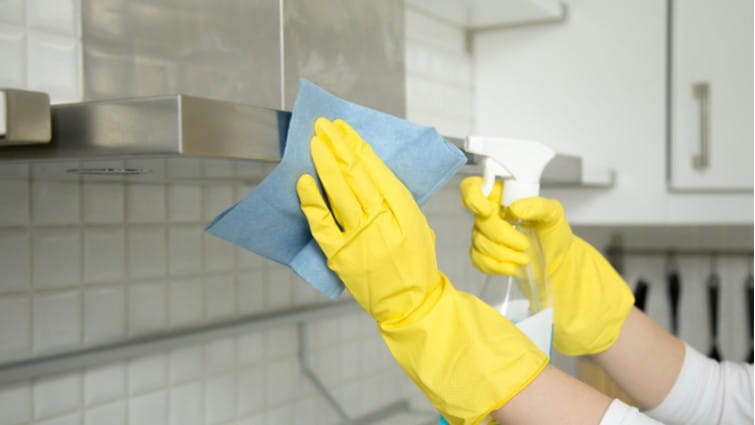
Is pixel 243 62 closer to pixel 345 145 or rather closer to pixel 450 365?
pixel 345 145

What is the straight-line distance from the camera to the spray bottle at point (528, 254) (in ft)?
2.84

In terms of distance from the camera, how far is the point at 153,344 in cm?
101

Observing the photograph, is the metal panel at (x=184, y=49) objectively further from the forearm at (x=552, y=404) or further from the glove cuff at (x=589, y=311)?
the glove cuff at (x=589, y=311)

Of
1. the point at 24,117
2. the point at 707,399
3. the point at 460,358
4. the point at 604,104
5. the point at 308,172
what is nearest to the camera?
the point at 24,117

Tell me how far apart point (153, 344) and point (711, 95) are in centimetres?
107

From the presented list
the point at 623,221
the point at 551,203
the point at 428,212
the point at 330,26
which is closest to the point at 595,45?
the point at 623,221

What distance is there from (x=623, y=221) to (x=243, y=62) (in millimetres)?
983

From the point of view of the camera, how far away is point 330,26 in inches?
35.0

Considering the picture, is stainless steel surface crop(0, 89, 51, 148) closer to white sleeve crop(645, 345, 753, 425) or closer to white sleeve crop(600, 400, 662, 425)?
white sleeve crop(600, 400, 662, 425)

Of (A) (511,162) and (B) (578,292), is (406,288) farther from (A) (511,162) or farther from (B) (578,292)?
(B) (578,292)

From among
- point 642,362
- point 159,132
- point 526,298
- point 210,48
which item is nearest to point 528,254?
point 526,298

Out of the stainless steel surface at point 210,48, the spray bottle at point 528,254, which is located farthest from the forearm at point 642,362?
the stainless steel surface at point 210,48

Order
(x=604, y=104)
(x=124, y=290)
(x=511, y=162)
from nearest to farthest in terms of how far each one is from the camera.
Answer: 1. (x=511, y=162)
2. (x=124, y=290)
3. (x=604, y=104)

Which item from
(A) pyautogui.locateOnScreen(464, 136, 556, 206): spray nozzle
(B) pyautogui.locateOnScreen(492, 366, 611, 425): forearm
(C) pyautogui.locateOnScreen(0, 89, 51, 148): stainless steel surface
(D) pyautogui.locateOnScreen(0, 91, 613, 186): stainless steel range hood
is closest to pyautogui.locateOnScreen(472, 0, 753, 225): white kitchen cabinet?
(A) pyautogui.locateOnScreen(464, 136, 556, 206): spray nozzle
